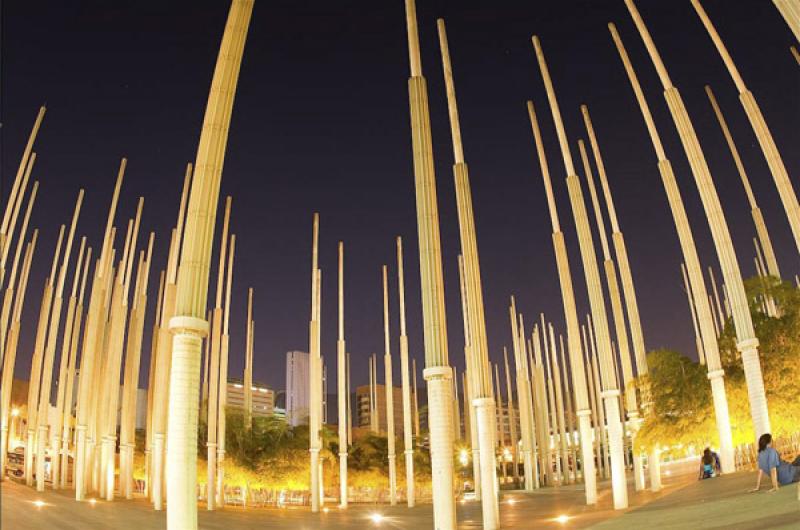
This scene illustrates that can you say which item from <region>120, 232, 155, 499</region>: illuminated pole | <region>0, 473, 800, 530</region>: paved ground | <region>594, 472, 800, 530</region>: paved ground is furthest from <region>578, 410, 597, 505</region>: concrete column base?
<region>120, 232, 155, 499</region>: illuminated pole

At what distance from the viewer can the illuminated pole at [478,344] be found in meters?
20.8

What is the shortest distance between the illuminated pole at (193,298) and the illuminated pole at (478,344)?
9.44m

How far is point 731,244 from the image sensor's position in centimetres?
2288

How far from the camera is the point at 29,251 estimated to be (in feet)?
130

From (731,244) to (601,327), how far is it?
17.2ft

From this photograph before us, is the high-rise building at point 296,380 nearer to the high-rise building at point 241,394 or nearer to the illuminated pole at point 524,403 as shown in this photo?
the high-rise building at point 241,394

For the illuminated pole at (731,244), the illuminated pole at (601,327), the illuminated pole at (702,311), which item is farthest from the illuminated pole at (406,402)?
the illuminated pole at (731,244)

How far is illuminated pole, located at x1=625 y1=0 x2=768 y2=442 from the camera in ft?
67.5

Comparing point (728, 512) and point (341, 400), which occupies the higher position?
point (341, 400)

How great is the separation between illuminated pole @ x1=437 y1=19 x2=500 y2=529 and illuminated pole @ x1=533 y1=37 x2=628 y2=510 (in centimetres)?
437

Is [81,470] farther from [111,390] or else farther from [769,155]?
[769,155]

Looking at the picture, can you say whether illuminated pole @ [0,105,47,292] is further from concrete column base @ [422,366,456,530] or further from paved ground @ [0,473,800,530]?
concrete column base @ [422,366,456,530]

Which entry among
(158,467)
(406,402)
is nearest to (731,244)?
(406,402)

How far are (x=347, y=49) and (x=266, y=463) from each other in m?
26.3
